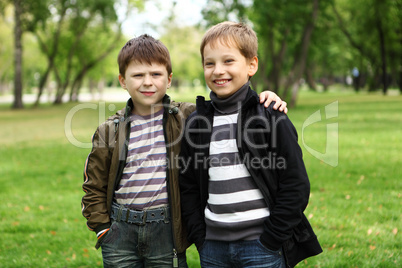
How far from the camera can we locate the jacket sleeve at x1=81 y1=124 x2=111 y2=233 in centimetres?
268

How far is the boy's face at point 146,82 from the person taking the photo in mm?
2674

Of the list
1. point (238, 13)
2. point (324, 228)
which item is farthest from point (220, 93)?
point (238, 13)

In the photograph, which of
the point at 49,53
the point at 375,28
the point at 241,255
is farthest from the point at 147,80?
the point at 49,53

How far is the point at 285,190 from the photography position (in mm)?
2320

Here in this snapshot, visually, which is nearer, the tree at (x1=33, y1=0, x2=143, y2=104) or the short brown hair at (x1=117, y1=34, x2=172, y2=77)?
the short brown hair at (x1=117, y1=34, x2=172, y2=77)

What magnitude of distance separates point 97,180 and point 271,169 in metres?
1.10

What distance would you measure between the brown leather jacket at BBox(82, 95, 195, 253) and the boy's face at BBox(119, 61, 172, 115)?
0.10 meters

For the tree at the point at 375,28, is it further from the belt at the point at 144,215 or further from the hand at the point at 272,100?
the belt at the point at 144,215

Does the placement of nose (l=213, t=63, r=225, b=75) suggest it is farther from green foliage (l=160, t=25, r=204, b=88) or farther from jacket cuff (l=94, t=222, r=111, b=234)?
green foliage (l=160, t=25, r=204, b=88)

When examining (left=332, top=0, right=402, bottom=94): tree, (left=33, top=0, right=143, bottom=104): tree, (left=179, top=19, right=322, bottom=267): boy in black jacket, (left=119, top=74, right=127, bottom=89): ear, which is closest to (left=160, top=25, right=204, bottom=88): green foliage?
(left=33, top=0, right=143, bottom=104): tree

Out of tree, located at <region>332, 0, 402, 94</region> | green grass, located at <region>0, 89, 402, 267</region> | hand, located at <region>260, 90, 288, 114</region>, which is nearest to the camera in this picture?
hand, located at <region>260, 90, 288, 114</region>

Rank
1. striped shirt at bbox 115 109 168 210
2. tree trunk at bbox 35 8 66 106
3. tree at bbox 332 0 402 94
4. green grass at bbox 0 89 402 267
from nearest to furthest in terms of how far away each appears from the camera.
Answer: striped shirt at bbox 115 109 168 210 < green grass at bbox 0 89 402 267 < tree at bbox 332 0 402 94 < tree trunk at bbox 35 8 66 106

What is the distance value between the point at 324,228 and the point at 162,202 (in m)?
2.88

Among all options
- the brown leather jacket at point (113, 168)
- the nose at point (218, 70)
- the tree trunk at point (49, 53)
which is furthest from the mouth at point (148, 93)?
the tree trunk at point (49, 53)
